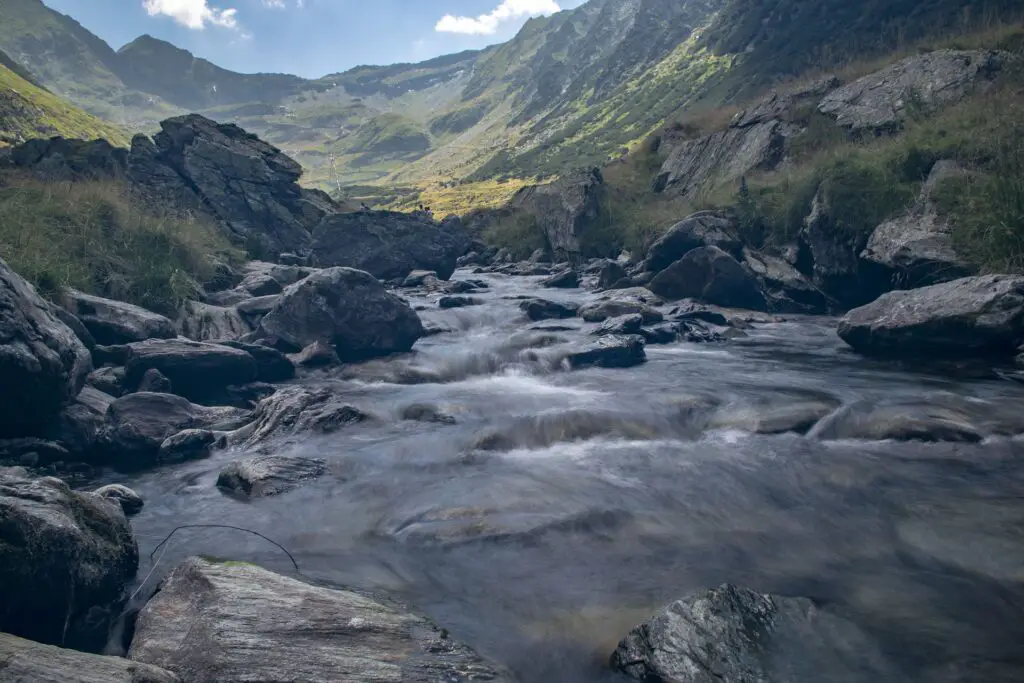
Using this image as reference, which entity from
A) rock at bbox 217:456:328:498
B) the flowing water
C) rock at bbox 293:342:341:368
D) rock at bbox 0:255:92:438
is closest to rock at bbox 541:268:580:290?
rock at bbox 293:342:341:368

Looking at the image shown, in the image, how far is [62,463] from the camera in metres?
9.41

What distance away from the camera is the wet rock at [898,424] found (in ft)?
30.5

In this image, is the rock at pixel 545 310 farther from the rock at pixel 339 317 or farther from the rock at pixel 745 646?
the rock at pixel 745 646

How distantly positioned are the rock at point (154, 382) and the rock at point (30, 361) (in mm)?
2040

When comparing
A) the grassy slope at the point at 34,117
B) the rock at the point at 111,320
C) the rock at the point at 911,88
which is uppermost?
the grassy slope at the point at 34,117

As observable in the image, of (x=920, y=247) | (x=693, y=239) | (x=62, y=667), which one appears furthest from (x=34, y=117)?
(x=62, y=667)

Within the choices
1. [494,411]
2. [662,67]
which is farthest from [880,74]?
[662,67]

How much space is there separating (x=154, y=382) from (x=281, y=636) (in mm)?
9642

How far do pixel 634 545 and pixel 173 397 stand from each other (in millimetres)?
9003

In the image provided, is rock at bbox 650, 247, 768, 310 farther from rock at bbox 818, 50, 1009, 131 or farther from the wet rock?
the wet rock

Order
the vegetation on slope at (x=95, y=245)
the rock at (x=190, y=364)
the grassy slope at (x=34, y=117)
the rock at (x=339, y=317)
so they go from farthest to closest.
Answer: the grassy slope at (x=34, y=117) < the rock at (x=339, y=317) < the vegetation on slope at (x=95, y=245) < the rock at (x=190, y=364)

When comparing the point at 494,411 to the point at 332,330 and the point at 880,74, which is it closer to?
the point at 332,330

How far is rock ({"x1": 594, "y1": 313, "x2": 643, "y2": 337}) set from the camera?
59.5ft

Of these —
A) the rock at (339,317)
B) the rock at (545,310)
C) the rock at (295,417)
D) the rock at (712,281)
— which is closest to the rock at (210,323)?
the rock at (339,317)
